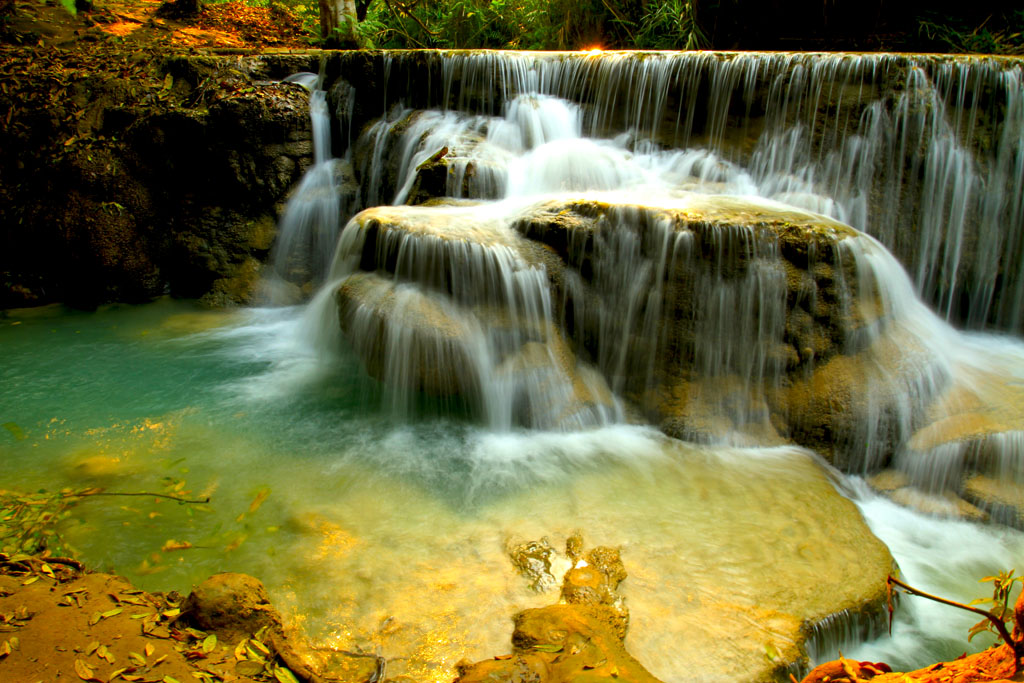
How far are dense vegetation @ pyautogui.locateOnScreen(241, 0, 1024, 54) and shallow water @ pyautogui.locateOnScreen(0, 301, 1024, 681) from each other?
7.48 metres

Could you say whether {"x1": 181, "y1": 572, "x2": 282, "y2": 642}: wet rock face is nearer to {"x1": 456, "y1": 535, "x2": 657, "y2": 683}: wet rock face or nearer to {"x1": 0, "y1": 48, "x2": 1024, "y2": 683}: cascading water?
{"x1": 0, "y1": 48, "x2": 1024, "y2": 683}: cascading water

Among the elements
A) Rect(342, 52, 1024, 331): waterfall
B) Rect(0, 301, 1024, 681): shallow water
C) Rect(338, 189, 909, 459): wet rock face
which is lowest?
Rect(0, 301, 1024, 681): shallow water

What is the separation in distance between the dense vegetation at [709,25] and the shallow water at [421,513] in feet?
24.5

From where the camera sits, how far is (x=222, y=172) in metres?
7.94

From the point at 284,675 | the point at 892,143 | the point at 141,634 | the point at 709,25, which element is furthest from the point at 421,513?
the point at 709,25

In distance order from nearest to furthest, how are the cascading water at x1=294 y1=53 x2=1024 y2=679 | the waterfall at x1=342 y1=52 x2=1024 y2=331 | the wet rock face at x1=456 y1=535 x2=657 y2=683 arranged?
the wet rock face at x1=456 y1=535 x2=657 y2=683 < the cascading water at x1=294 y1=53 x2=1024 y2=679 < the waterfall at x1=342 y1=52 x2=1024 y2=331

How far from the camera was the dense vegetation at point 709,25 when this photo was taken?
28.0ft

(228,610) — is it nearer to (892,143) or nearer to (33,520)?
(33,520)

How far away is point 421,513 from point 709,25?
31.5 feet

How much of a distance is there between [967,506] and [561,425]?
2897 millimetres

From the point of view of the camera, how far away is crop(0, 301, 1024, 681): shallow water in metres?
3.07

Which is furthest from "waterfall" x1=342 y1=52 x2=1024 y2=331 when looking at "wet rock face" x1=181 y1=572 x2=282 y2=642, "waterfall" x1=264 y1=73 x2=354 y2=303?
"wet rock face" x1=181 y1=572 x2=282 y2=642

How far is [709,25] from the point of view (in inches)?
395

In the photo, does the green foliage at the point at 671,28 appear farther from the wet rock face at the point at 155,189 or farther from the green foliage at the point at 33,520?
the green foliage at the point at 33,520
